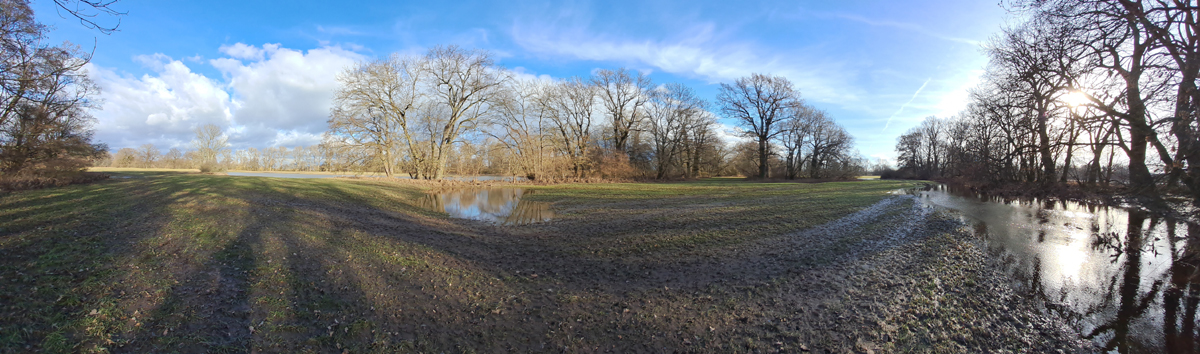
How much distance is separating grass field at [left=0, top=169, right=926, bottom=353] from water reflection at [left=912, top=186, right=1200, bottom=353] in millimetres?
2696

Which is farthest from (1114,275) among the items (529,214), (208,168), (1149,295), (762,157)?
(208,168)

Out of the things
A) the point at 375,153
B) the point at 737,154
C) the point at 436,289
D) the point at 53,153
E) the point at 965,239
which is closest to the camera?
the point at 436,289

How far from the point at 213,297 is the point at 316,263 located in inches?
60.3

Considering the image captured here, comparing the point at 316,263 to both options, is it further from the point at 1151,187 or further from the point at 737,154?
the point at 737,154

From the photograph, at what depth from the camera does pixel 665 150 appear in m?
46.5

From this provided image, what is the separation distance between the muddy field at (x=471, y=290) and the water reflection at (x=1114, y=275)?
514mm

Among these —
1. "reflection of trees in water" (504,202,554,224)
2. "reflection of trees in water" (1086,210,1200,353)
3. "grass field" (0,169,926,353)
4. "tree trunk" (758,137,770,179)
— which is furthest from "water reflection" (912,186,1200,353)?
"tree trunk" (758,137,770,179)

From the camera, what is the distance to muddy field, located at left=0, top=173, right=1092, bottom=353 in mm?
3531

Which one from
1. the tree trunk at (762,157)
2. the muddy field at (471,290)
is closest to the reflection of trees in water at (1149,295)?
the muddy field at (471,290)

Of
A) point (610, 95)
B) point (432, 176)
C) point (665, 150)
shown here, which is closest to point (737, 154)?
point (665, 150)

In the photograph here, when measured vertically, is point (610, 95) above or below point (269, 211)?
above

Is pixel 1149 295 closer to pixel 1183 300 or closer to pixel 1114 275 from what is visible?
pixel 1183 300

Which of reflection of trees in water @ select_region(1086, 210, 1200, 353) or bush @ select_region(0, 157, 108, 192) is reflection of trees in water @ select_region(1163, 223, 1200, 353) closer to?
reflection of trees in water @ select_region(1086, 210, 1200, 353)

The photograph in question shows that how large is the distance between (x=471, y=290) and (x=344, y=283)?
169cm
